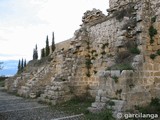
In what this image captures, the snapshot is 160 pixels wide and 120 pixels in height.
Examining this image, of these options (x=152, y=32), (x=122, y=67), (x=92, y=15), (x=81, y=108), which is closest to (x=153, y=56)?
(x=152, y=32)

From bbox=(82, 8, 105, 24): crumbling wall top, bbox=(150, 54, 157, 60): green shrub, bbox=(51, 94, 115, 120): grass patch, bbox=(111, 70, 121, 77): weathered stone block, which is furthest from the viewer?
bbox=(82, 8, 105, 24): crumbling wall top

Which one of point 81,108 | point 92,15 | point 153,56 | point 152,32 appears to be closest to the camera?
point 153,56

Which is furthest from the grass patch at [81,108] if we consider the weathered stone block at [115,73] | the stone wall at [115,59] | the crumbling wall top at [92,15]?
the crumbling wall top at [92,15]

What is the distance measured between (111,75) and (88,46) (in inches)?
209

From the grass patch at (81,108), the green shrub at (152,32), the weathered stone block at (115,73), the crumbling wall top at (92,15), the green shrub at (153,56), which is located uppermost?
the crumbling wall top at (92,15)

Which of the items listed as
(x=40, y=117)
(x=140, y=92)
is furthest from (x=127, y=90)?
(x=40, y=117)

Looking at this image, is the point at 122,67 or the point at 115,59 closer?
the point at 122,67

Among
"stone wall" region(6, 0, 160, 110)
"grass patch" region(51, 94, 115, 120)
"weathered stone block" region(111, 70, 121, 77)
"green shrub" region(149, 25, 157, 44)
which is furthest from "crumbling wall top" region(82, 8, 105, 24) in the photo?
"weathered stone block" region(111, 70, 121, 77)

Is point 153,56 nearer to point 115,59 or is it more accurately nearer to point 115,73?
point 115,73

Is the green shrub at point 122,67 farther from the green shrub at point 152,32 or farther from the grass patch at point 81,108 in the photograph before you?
the grass patch at point 81,108

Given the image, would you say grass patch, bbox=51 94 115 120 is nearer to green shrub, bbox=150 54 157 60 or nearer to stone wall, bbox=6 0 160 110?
stone wall, bbox=6 0 160 110

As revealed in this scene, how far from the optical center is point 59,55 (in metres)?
17.2

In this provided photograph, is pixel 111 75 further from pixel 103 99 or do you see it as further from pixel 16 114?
pixel 16 114

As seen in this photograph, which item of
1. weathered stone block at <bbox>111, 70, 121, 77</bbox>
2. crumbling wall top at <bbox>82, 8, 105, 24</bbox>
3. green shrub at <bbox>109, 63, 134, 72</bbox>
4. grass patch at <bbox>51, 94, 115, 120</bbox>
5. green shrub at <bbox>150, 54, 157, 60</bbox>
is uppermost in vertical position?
crumbling wall top at <bbox>82, 8, 105, 24</bbox>
